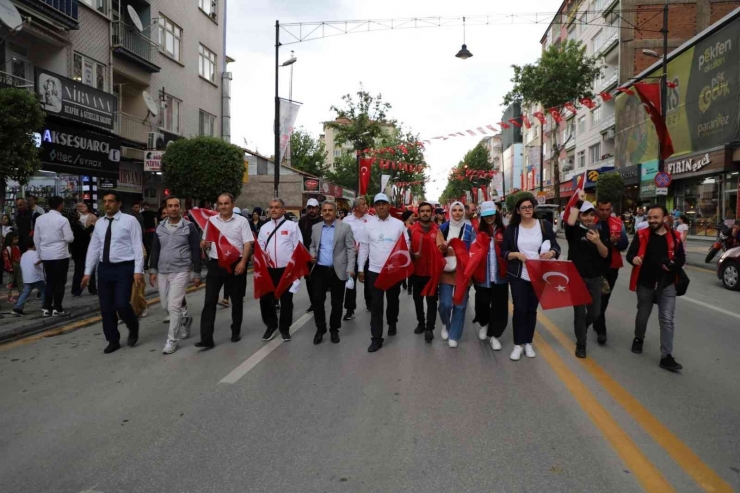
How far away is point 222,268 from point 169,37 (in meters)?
19.4

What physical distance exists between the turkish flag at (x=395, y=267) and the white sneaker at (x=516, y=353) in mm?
1626

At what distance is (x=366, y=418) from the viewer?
4262 millimetres

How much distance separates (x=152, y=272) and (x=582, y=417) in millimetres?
4880

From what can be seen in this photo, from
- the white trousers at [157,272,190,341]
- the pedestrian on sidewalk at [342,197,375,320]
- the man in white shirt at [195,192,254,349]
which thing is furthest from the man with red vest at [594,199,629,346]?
the white trousers at [157,272,190,341]

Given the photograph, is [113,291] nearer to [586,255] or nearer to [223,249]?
[223,249]

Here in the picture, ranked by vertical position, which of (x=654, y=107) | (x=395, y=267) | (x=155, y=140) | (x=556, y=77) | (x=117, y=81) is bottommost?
(x=395, y=267)

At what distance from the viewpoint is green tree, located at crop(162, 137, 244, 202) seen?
19.5m

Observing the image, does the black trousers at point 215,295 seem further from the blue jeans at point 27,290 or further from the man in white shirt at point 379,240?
the blue jeans at point 27,290

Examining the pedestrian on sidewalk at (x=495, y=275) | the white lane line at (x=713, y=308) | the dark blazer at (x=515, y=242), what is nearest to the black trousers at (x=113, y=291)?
the pedestrian on sidewalk at (x=495, y=275)

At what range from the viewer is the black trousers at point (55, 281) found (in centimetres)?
827

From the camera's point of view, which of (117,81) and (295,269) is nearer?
(295,269)

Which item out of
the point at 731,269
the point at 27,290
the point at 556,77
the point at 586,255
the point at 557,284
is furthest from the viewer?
the point at 556,77

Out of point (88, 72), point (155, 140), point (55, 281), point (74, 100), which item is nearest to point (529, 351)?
point (55, 281)

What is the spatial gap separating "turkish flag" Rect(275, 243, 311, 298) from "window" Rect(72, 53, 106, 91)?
1391cm
